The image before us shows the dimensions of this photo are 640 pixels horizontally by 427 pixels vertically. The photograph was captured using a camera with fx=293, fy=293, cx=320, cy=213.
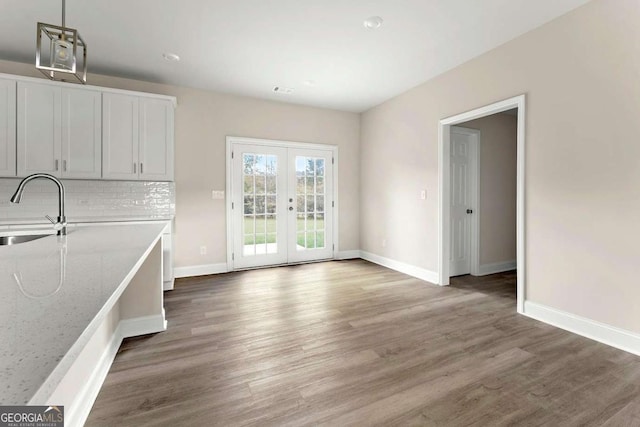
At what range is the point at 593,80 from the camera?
7.97 feet

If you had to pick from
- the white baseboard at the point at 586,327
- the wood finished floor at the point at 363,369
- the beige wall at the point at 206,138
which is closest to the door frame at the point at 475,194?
the wood finished floor at the point at 363,369

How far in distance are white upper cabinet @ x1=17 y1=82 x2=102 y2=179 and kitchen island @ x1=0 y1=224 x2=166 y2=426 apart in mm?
2249

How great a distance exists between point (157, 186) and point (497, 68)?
14.4 feet

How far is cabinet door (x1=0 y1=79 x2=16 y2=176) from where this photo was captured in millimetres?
3137

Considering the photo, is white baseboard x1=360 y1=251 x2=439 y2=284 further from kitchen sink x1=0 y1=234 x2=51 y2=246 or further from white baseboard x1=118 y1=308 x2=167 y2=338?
kitchen sink x1=0 y1=234 x2=51 y2=246

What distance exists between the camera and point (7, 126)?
124 inches

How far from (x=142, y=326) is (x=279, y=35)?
2995 millimetres

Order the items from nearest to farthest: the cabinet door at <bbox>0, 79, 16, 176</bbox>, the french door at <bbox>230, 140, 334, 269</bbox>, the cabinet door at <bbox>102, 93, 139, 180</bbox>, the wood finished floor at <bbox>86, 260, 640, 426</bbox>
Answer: the wood finished floor at <bbox>86, 260, 640, 426</bbox>
the cabinet door at <bbox>0, 79, 16, 176</bbox>
the cabinet door at <bbox>102, 93, 139, 180</bbox>
the french door at <bbox>230, 140, 334, 269</bbox>

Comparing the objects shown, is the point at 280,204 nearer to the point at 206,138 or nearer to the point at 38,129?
the point at 206,138

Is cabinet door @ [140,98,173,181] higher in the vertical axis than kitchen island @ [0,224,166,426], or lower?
higher

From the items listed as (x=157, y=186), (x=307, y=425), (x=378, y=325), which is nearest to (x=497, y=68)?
(x=378, y=325)

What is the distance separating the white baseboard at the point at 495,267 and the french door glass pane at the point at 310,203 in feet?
8.51

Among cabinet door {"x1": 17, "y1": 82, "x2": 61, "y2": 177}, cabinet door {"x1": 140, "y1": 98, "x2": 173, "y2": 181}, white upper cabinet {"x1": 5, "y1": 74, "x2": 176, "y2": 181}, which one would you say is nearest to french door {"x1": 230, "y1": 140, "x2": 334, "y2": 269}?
cabinet door {"x1": 140, "y1": 98, "x2": 173, "y2": 181}

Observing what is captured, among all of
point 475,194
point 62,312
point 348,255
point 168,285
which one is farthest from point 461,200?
point 62,312
